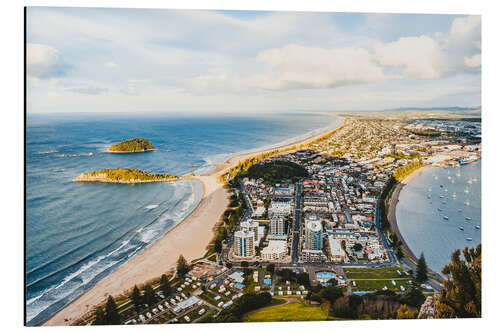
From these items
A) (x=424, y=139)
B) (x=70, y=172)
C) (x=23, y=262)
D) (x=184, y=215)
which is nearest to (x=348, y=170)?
(x=424, y=139)

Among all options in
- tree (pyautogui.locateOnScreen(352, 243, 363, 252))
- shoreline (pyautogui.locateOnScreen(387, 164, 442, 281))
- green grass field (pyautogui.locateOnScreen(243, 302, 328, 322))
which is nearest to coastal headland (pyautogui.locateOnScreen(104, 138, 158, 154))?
green grass field (pyautogui.locateOnScreen(243, 302, 328, 322))

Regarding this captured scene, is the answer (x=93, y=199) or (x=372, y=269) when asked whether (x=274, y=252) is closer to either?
(x=372, y=269)

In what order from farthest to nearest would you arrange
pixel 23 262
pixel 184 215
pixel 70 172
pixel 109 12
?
pixel 184 215
pixel 70 172
pixel 109 12
pixel 23 262

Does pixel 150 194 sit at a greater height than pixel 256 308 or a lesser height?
greater

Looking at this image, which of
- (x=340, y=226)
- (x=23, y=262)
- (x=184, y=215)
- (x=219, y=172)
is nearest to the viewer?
(x=23, y=262)

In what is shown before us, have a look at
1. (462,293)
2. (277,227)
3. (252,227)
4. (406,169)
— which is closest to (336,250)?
(277,227)

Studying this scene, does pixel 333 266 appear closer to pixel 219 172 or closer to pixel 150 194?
pixel 219 172

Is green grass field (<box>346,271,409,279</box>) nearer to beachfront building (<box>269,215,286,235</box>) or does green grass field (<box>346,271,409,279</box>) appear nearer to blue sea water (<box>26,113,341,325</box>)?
beachfront building (<box>269,215,286,235</box>)

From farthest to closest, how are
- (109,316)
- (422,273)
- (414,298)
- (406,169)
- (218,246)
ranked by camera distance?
(406,169) → (218,246) → (422,273) → (414,298) → (109,316)
